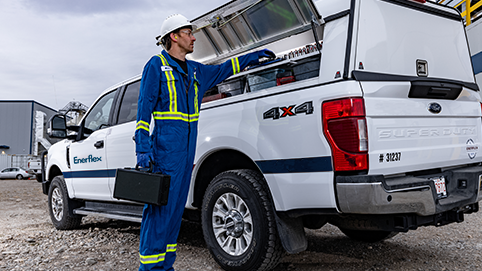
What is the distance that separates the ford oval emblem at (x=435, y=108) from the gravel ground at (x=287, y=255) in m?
1.41

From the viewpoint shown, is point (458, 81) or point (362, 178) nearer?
point (362, 178)

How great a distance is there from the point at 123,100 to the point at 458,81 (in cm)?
361

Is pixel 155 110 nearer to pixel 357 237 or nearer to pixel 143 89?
pixel 143 89

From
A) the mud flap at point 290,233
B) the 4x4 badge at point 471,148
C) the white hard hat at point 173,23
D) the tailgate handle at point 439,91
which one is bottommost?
the mud flap at point 290,233

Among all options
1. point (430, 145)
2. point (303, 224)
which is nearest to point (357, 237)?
point (303, 224)

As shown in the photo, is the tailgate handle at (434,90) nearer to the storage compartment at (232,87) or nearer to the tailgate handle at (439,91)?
the tailgate handle at (439,91)

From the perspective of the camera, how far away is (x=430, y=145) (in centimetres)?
280

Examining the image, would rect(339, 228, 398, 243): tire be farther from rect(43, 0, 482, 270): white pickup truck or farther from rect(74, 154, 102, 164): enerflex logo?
rect(74, 154, 102, 164): enerflex logo

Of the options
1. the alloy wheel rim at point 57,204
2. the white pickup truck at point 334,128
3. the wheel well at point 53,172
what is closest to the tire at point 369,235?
the white pickup truck at point 334,128

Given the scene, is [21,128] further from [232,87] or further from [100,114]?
[232,87]

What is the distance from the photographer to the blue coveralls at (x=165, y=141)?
2.82 metres

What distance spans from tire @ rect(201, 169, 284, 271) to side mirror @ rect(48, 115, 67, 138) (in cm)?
283

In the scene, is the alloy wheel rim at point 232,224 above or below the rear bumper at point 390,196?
below

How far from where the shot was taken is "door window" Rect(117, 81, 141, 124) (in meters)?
4.46
